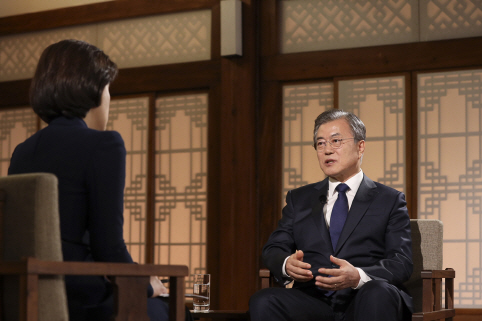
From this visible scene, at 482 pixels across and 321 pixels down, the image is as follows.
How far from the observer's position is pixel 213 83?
5043mm

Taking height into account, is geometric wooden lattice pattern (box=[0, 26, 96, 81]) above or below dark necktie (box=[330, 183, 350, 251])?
above

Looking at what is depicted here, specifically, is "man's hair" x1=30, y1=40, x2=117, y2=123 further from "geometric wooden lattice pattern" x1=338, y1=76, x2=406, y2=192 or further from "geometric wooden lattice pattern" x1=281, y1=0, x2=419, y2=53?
"geometric wooden lattice pattern" x1=281, y1=0, x2=419, y2=53

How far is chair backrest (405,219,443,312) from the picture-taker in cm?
285

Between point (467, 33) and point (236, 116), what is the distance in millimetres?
1720

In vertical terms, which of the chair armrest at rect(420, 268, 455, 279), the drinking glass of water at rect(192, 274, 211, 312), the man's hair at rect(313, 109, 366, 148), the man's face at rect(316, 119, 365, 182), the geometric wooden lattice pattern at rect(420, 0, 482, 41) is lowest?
the drinking glass of water at rect(192, 274, 211, 312)

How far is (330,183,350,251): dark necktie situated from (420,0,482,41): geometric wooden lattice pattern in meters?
2.24

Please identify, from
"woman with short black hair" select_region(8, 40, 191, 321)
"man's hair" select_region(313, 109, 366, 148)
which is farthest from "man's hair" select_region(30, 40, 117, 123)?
"man's hair" select_region(313, 109, 366, 148)

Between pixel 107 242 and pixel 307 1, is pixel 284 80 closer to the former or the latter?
pixel 307 1

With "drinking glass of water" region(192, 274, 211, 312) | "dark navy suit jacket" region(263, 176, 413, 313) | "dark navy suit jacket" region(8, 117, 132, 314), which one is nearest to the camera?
"dark navy suit jacket" region(8, 117, 132, 314)

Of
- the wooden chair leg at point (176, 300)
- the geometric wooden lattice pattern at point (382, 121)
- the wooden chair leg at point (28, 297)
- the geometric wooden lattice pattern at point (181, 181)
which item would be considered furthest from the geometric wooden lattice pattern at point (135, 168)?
the wooden chair leg at point (28, 297)

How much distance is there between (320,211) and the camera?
8.94ft

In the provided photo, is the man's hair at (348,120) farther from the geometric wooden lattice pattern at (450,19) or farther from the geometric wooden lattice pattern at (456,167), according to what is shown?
the geometric wooden lattice pattern at (450,19)

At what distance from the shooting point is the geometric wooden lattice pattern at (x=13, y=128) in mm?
5715

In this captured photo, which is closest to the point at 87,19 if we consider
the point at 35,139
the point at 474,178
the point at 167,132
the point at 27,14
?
the point at 27,14
